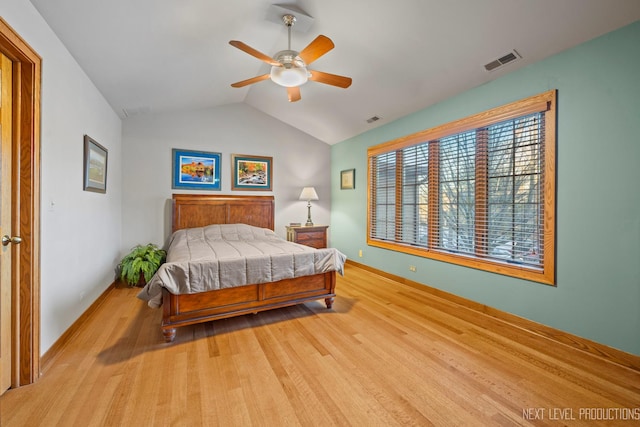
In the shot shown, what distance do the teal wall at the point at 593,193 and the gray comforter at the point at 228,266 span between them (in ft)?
6.48

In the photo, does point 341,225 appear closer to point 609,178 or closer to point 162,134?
point 162,134

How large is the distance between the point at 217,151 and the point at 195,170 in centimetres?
50

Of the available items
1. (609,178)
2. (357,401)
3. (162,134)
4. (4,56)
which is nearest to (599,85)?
(609,178)

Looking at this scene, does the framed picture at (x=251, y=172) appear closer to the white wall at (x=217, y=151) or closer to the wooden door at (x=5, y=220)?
the white wall at (x=217, y=151)

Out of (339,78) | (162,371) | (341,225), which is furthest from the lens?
(341,225)

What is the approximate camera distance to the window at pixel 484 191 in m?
2.55

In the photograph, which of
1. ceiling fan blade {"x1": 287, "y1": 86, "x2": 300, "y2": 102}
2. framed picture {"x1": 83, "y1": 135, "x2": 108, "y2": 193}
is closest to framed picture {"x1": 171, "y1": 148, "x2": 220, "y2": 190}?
framed picture {"x1": 83, "y1": 135, "x2": 108, "y2": 193}

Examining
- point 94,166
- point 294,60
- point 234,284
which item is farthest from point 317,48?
point 94,166

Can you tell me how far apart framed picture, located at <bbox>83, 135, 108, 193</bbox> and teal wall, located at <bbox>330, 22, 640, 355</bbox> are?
4.15m

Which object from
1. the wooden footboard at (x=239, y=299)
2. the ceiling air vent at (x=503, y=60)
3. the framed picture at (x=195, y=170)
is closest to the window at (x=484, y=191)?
the ceiling air vent at (x=503, y=60)

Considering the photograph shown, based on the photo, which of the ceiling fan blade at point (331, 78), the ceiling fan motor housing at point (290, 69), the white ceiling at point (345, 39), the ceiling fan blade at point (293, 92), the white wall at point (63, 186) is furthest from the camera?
the ceiling fan blade at point (293, 92)

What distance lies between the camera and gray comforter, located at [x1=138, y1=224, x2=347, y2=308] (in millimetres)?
2355

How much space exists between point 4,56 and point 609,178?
166 inches

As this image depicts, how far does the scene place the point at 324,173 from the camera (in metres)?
5.85
